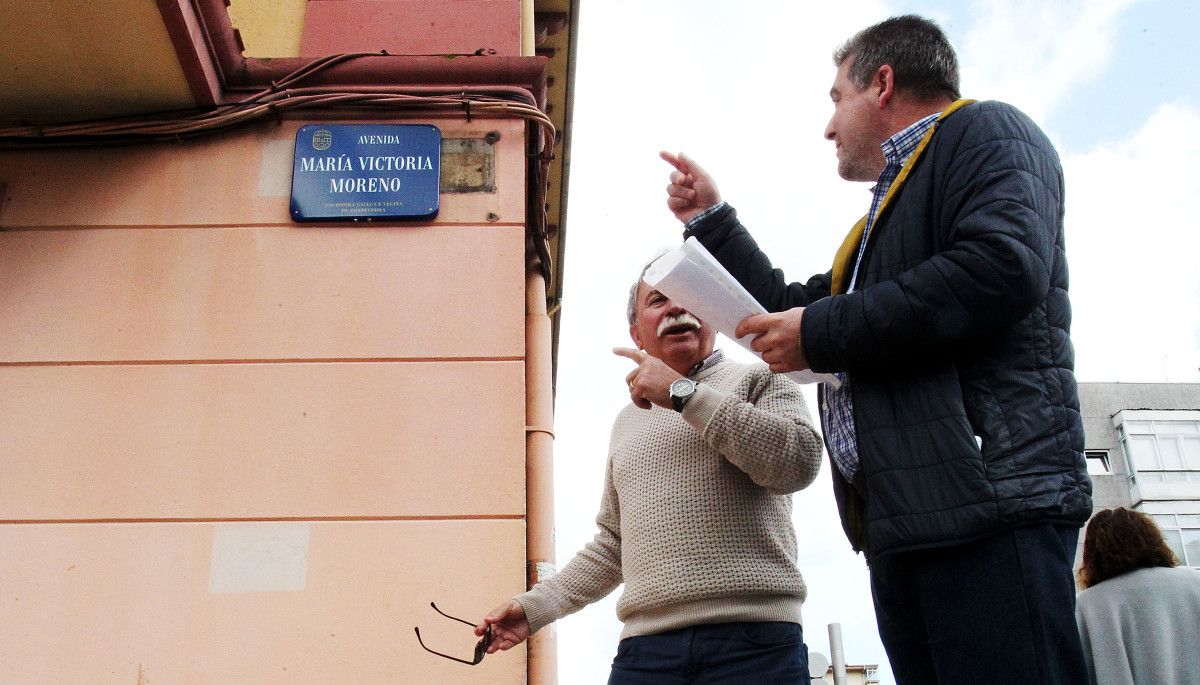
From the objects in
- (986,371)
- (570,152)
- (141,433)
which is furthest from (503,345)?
(570,152)

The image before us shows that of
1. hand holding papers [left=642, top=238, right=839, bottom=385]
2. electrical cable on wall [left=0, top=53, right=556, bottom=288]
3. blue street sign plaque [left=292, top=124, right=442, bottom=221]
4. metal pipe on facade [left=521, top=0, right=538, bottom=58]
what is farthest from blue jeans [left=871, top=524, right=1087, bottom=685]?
metal pipe on facade [left=521, top=0, right=538, bottom=58]

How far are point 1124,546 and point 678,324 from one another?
155 centimetres

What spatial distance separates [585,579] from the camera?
221 centimetres

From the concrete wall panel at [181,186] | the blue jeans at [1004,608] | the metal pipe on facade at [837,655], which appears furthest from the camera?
the metal pipe on facade at [837,655]

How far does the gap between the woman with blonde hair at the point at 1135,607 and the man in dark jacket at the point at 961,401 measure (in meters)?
1.33

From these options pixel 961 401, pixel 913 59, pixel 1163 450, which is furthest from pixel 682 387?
pixel 1163 450

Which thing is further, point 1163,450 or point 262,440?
point 1163,450

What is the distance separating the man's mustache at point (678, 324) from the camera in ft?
7.34

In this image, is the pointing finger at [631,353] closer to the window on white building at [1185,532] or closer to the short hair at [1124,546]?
the short hair at [1124,546]

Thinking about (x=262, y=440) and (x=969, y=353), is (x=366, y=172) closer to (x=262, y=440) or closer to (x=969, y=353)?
(x=262, y=440)

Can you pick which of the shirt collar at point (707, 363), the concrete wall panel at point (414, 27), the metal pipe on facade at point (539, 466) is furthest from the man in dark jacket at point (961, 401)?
the concrete wall panel at point (414, 27)

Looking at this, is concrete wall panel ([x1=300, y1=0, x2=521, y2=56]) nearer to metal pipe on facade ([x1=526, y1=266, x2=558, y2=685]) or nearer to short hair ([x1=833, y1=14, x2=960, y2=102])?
metal pipe on facade ([x1=526, y1=266, x2=558, y2=685])

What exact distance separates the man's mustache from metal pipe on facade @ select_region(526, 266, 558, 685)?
708mm

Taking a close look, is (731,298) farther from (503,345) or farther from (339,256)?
(339,256)
